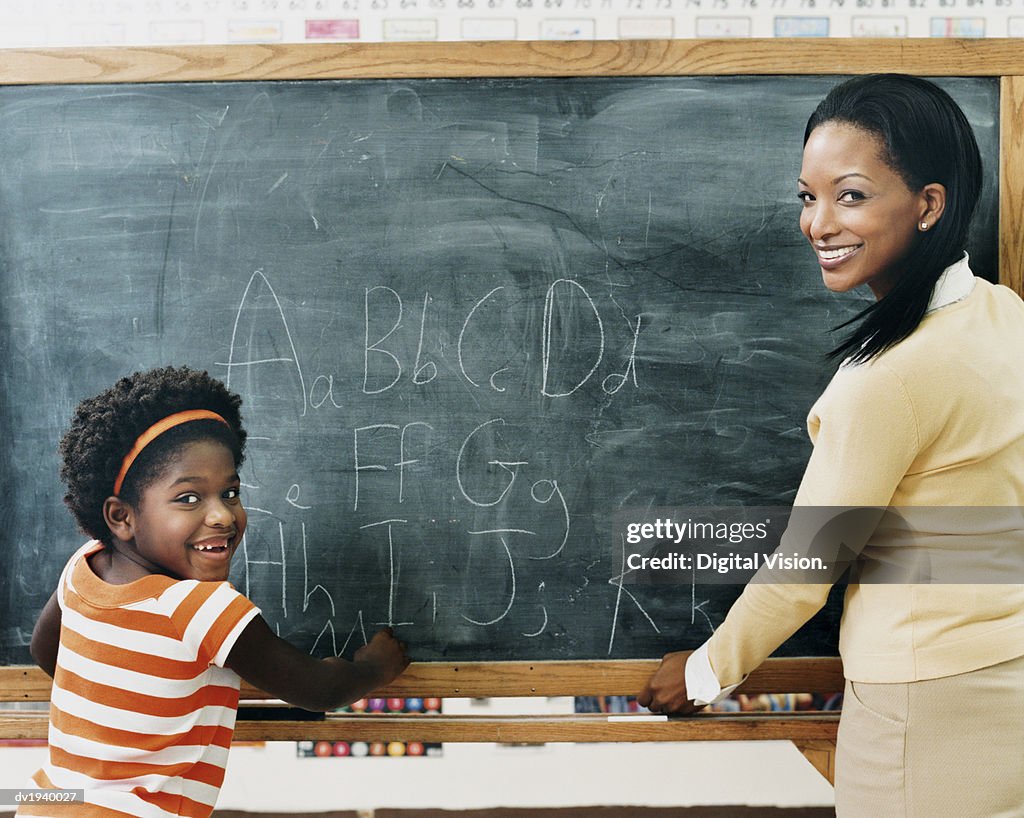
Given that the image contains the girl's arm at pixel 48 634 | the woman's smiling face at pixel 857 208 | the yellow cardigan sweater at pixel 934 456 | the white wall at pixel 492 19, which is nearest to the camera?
the yellow cardigan sweater at pixel 934 456

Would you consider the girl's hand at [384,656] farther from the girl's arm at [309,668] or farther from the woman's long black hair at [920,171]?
the woman's long black hair at [920,171]

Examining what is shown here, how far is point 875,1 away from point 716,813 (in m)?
1.92

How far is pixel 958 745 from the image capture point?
1.17m

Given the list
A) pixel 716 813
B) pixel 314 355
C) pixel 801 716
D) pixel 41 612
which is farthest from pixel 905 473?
pixel 41 612

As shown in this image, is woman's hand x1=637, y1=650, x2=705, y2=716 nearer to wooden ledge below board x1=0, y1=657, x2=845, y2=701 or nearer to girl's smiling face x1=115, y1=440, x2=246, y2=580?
wooden ledge below board x1=0, y1=657, x2=845, y2=701

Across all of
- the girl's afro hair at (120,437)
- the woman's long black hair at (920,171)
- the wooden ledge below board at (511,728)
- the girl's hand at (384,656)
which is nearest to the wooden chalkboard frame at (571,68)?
the wooden ledge below board at (511,728)

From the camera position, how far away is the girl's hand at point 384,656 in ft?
4.66

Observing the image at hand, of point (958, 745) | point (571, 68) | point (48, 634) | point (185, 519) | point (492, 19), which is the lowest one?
point (958, 745)

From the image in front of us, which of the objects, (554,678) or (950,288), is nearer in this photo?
(950,288)

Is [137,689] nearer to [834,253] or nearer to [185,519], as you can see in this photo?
[185,519]

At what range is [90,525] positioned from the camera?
1332mm

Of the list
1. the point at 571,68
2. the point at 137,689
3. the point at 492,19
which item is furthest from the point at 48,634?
the point at 492,19

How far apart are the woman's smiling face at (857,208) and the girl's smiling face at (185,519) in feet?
3.57

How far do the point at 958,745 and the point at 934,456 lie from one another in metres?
0.43
